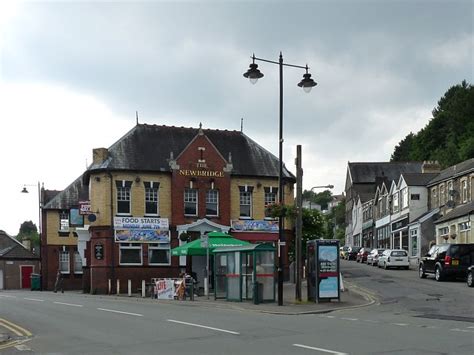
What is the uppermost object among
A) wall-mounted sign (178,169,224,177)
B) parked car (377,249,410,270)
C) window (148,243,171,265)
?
wall-mounted sign (178,169,224,177)

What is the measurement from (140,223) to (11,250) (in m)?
33.2

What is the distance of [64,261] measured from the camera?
53.9 meters

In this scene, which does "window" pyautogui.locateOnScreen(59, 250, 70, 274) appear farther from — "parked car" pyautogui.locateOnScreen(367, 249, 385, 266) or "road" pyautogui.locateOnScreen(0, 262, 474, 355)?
"road" pyautogui.locateOnScreen(0, 262, 474, 355)

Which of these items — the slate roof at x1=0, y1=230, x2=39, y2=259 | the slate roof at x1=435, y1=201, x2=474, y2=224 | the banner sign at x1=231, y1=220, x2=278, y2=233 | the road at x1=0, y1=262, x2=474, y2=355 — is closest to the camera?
the road at x1=0, y1=262, x2=474, y2=355

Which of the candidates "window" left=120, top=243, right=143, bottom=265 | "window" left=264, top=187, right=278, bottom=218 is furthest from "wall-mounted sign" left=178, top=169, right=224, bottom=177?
"window" left=120, top=243, right=143, bottom=265

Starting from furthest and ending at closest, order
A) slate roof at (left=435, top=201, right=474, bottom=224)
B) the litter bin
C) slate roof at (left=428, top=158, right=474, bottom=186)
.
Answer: the litter bin → slate roof at (left=428, top=158, right=474, bottom=186) → slate roof at (left=435, top=201, right=474, bottom=224)

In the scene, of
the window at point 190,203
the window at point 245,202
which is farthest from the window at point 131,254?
the window at point 245,202

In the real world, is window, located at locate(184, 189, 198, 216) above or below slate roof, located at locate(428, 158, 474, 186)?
below

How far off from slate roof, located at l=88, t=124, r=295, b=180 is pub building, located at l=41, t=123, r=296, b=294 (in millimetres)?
65

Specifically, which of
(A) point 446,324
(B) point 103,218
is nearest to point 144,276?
(B) point 103,218

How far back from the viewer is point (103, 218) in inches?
1537

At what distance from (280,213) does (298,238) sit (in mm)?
1173

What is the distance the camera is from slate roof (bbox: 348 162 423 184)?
97.8 metres

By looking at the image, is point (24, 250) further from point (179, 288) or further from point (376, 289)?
point (376, 289)
